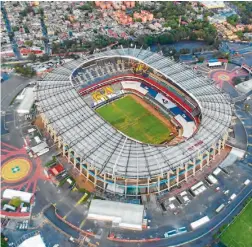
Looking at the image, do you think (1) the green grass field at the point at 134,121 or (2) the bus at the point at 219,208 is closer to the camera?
(2) the bus at the point at 219,208

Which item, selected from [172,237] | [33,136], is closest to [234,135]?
[172,237]

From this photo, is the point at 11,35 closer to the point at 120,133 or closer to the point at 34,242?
the point at 120,133

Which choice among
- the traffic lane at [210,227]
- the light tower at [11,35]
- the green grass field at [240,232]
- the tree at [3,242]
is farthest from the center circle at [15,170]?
the light tower at [11,35]

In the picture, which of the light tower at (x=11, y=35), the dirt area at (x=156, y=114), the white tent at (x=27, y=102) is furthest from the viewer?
the light tower at (x=11, y=35)

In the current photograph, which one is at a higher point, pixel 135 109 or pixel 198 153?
pixel 198 153

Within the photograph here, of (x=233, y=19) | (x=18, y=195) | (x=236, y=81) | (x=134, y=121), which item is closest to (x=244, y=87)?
(x=236, y=81)

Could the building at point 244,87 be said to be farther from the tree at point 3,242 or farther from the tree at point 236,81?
the tree at point 3,242

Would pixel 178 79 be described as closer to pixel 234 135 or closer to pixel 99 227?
pixel 234 135
